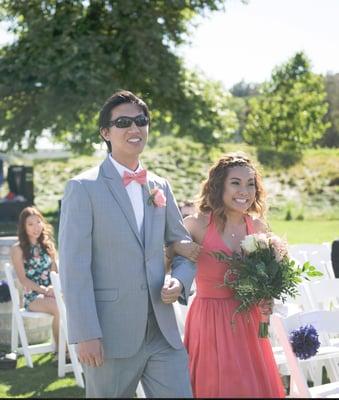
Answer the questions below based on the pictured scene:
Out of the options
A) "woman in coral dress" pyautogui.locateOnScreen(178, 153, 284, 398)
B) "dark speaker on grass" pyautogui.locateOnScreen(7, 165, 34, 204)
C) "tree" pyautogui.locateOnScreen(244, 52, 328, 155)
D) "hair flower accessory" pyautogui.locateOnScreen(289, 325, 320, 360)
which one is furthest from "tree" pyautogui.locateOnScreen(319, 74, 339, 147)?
"hair flower accessory" pyautogui.locateOnScreen(289, 325, 320, 360)

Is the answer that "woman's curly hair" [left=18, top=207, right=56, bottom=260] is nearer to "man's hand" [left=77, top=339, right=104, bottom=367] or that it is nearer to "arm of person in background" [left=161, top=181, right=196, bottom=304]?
"arm of person in background" [left=161, top=181, right=196, bottom=304]

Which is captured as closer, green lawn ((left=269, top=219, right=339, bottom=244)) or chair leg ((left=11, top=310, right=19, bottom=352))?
chair leg ((left=11, top=310, right=19, bottom=352))

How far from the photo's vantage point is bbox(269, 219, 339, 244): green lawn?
20452 mm

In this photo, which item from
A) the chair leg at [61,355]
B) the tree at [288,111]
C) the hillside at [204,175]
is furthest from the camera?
the tree at [288,111]

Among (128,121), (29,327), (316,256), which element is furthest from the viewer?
(316,256)

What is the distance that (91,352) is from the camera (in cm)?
337

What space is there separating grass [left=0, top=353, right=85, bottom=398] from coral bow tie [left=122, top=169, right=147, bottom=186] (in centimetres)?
314

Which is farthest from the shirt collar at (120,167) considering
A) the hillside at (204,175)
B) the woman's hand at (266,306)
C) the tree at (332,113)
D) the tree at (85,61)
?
the tree at (332,113)

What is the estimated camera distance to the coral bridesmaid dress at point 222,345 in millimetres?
4469

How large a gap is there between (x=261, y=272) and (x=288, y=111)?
46.4 m

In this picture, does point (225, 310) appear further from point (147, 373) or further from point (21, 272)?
point (21, 272)

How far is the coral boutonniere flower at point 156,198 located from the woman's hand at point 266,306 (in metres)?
1.01

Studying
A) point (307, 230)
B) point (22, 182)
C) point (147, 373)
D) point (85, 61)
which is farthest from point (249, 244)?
point (22, 182)

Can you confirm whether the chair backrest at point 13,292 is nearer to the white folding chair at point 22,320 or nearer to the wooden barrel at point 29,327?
the white folding chair at point 22,320
